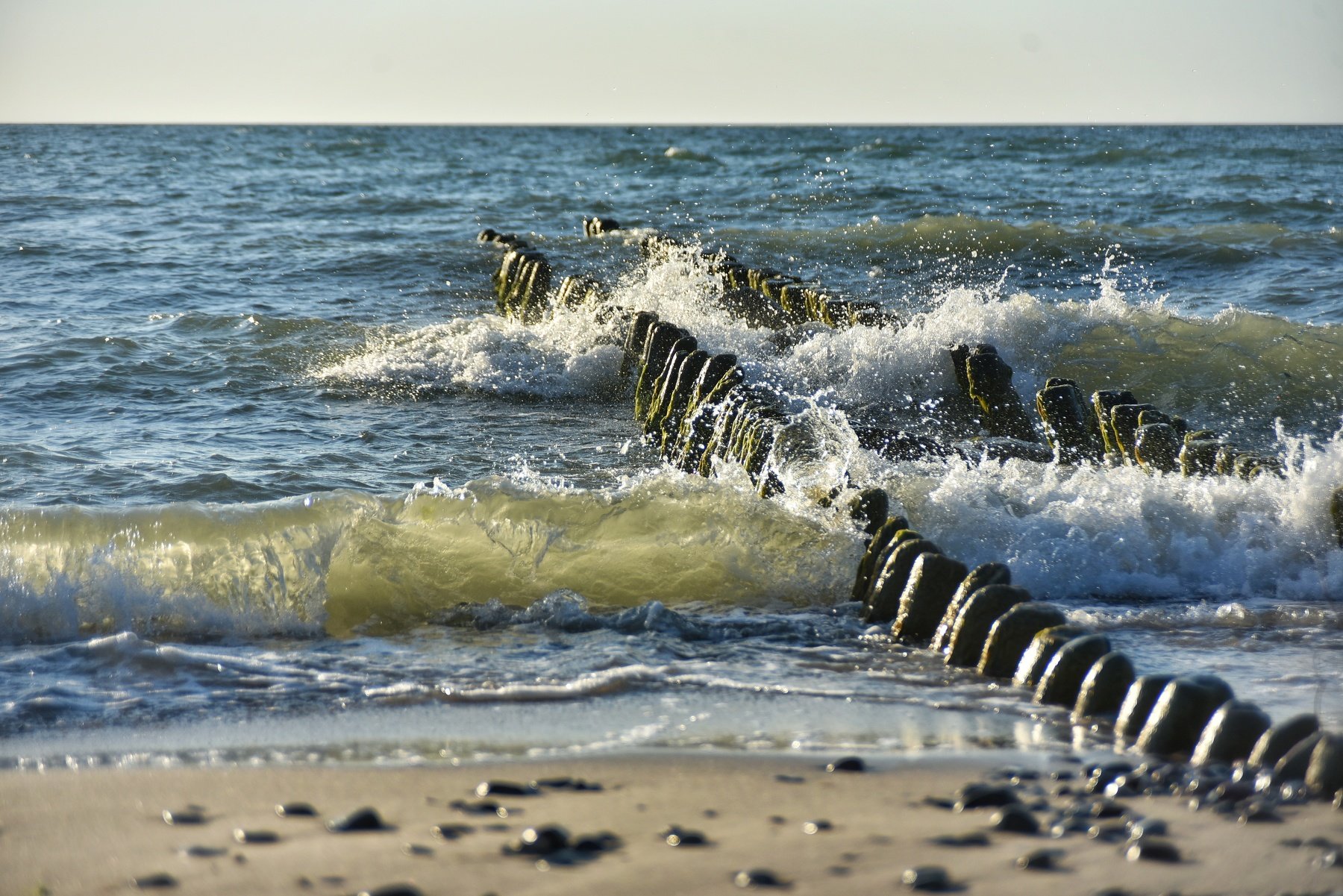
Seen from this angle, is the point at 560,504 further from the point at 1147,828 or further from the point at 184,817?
the point at 1147,828

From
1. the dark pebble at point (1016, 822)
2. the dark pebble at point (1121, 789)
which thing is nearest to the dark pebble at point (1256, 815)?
the dark pebble at point (1121, 789)

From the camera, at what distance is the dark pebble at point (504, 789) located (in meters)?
2.96

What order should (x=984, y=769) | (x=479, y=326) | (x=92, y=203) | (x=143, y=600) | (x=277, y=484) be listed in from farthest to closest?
(x=92, y=203), (x=479, y=326), (x=277, y=484), (x=143, y=600), (x=984, y=769)

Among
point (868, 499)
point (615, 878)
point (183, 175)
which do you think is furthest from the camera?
point (183, 175)

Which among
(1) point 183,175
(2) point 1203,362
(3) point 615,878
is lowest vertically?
(3) point 615,878

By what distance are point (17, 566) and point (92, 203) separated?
816 inches

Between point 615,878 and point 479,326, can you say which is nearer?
point 615,878

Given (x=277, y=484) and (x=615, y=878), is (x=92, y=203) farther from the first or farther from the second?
(x=615, y=878)

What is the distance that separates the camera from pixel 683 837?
105 inches

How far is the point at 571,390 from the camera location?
10.4m

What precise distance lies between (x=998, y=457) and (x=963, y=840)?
13.5 feet

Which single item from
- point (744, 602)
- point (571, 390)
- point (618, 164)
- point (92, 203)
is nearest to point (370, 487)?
point (744, 602)

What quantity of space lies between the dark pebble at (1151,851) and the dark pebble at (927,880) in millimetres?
411

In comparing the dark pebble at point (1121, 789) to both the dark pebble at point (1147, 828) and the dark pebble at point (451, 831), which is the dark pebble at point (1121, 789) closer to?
the dark pebble at point (1147, 828)
